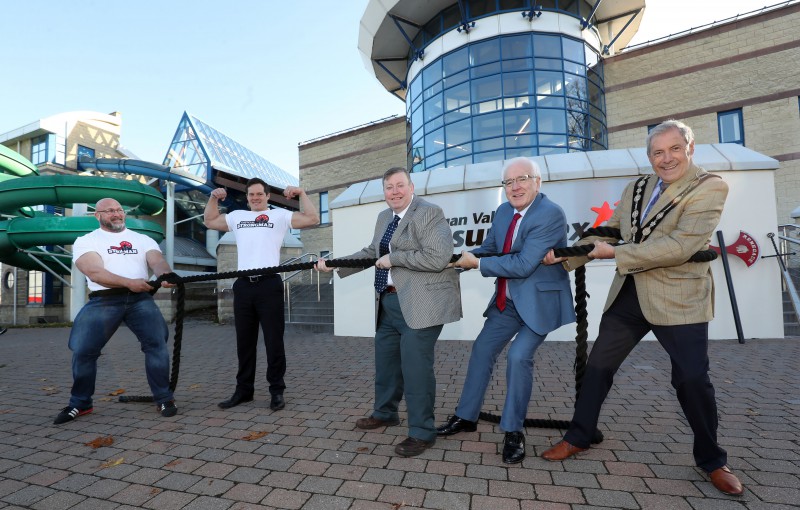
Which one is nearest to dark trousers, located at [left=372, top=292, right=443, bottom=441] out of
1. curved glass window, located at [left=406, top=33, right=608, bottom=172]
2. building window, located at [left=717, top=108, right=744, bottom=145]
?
curved glass window, located at [left=406, top=33, right=608, bottom=172]

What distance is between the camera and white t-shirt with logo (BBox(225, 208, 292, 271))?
391 cm

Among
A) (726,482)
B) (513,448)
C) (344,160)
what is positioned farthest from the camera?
(344,160)

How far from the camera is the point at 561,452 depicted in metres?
2.48

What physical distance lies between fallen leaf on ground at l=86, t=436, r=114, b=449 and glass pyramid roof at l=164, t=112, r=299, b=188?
23005 mm

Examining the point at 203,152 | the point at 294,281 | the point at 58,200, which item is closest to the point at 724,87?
the point at 294,281

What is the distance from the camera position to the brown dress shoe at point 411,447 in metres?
2.62

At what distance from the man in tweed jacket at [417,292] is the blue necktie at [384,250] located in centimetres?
4

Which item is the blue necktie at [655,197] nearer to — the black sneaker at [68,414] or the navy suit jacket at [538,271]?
the navy suit jacket at [538,271]

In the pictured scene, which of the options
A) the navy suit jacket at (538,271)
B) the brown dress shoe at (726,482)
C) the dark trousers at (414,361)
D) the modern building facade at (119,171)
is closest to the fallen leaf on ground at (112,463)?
the dark trousers at (414,361)

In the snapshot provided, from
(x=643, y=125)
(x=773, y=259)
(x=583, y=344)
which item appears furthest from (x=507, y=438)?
(x=643, y=125)

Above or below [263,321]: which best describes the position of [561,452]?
below

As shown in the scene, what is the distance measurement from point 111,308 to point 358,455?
105 inches

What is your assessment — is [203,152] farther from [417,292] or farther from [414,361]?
[414,361]

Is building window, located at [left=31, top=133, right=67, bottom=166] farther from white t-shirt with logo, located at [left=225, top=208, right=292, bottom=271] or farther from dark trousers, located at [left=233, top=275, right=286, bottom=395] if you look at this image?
dark trousers, located at [left=233, top=275, right=286, bottom=395]
